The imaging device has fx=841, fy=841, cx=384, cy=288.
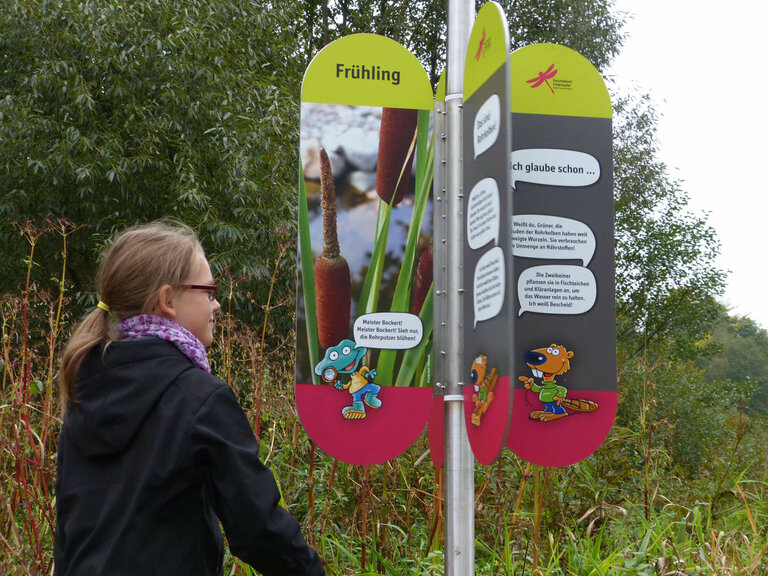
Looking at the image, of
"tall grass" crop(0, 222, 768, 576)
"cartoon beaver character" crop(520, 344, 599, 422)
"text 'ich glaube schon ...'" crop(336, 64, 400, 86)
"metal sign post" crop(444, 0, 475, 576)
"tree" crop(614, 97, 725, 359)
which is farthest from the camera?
"tree" crop(614, 97, 725, 359)

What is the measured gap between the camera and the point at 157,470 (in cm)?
166

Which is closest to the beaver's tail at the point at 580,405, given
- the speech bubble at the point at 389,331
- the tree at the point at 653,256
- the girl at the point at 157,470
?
the speech bubble at the point at 389,331

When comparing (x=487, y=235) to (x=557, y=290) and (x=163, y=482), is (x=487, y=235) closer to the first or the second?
(x=557, y=290)

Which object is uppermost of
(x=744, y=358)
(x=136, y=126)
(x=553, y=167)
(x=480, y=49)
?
(x=136, y=126)

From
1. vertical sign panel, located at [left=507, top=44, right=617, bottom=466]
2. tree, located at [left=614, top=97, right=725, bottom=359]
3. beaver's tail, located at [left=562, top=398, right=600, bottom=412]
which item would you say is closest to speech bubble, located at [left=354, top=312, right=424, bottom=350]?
vertical sign panel, located at [left=507, top=44, right=617, bottom=466]

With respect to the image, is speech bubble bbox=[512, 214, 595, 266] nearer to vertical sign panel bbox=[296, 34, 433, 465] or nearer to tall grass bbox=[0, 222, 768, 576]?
vertical sign panel bbox=[296, 34, 433, 465]

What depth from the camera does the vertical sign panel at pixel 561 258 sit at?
2705mm

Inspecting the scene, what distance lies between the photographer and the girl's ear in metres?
1.89

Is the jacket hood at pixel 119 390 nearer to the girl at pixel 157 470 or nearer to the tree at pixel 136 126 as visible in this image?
the girl at pixel 157 470

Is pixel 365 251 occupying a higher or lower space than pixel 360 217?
lower

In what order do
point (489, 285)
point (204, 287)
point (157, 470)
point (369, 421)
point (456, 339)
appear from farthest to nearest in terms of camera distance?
point (369, 421)
point (456, 339)
point (489, 285)
point (204, 287)
point (157, 470)

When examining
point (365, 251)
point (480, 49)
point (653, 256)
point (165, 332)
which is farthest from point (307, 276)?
point (653, 256)

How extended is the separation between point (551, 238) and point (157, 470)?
1.58m

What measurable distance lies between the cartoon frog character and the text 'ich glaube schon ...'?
36.0 inches
